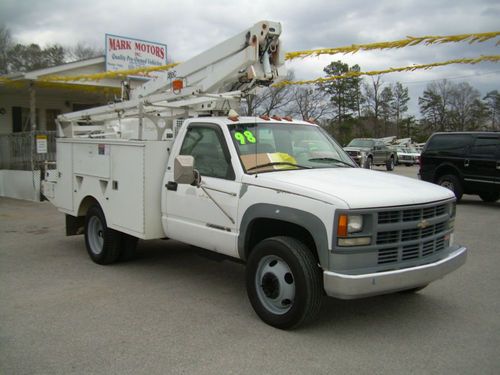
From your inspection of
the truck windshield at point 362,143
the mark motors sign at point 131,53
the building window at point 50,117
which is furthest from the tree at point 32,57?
the truck windshield at point 362,143

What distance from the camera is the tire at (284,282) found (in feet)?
13.9

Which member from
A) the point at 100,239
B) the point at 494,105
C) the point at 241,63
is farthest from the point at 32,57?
the point at 494,105

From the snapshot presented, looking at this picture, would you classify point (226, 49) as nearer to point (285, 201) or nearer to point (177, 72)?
point (177, 72)

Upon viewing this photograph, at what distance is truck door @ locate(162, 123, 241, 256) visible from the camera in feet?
16.7

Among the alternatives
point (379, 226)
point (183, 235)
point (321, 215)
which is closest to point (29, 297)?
point (183, 235)

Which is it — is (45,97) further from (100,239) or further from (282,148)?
(282,148)

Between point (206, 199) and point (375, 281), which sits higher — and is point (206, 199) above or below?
above

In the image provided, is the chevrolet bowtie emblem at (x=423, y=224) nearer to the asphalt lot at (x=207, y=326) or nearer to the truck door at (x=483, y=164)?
the asphalt lot at (x=207, y=326)

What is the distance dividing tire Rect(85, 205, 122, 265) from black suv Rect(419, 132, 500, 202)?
33.3ft

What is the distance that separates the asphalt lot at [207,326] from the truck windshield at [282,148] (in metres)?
1.53

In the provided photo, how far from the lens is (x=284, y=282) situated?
4484 millimetres

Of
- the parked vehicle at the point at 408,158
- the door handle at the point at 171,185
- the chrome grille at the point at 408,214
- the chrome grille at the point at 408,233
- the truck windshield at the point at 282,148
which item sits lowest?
the parked vehicle at the point at 408,158

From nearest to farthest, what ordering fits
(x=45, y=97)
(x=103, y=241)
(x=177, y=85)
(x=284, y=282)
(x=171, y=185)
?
(x=284, y=282)
(x=171, y=185)
(x=177, y=85)
(x=103, y=241)
(x=45, y=97)

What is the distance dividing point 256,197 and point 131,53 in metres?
14.8
